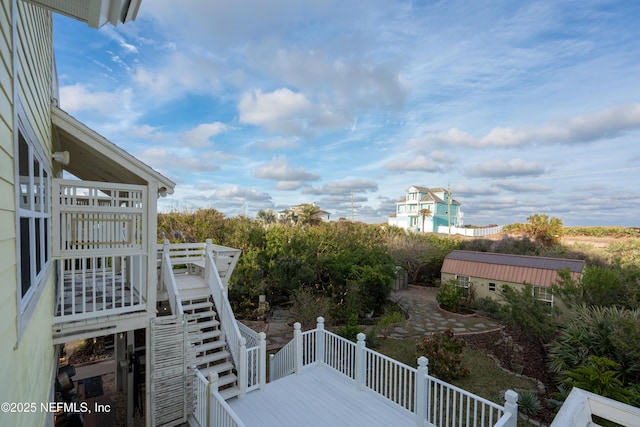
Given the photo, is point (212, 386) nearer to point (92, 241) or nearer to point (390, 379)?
point (92, 241)

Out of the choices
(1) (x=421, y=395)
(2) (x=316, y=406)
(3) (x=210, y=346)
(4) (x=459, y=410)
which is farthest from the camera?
(3) (x=210, y=346)

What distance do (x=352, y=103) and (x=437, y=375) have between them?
39.7 ft

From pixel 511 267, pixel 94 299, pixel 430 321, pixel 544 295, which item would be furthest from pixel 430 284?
pixel 94 299

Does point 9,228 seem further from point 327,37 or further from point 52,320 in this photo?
point 327,37

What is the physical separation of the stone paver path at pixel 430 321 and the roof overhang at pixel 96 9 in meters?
10.4

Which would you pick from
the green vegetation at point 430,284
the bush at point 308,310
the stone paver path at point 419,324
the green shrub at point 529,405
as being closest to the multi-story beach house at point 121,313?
the green shrub at point 529,405

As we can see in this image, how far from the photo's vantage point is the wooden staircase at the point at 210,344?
237 inches

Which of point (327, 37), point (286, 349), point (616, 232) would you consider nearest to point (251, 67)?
point (327, 37)

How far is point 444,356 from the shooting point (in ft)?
23.8

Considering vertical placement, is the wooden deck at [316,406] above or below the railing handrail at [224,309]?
below

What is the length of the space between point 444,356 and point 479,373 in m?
1.21

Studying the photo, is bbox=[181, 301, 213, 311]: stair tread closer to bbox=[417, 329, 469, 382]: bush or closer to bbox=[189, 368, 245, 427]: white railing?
bbox=[189, 368, 245, 427]: white railing

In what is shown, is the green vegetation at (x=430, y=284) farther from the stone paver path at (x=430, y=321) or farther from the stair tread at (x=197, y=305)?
the stair tread at (x=197, y=305)

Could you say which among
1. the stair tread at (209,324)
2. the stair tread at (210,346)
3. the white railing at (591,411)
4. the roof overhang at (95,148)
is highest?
the roof overhang at (95,148)
